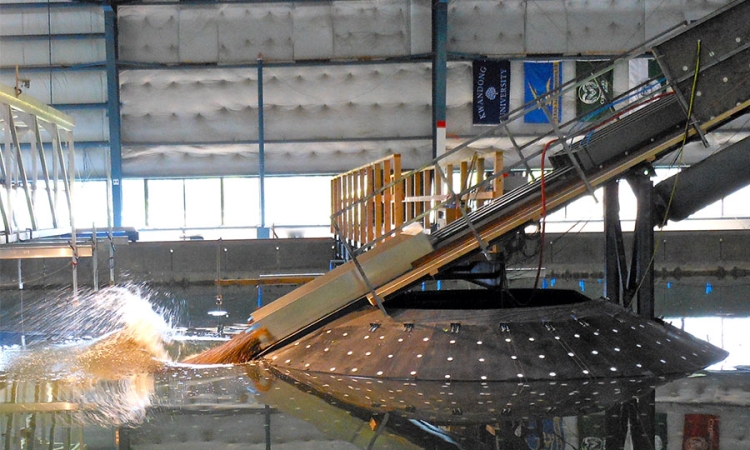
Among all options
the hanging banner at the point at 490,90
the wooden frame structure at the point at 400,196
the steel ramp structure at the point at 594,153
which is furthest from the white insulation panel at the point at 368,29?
the steel ramp structure at the point at 594,153

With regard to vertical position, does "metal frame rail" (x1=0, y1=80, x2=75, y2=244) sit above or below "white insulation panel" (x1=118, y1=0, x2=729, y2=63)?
below

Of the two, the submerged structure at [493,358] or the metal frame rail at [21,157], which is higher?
the metal frame rail at [21,157]

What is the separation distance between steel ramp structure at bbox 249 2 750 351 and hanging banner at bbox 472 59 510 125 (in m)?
19.4

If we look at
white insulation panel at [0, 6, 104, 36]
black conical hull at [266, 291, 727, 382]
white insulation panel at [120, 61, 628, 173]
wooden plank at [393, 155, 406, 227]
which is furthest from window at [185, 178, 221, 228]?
black conical hull at [266, 291, 727, 382]

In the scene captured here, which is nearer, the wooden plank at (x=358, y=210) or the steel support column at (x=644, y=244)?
the steel support column at (x=644, y=244)

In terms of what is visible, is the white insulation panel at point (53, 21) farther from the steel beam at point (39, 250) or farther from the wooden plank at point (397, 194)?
the steel beam at point (39, 250)

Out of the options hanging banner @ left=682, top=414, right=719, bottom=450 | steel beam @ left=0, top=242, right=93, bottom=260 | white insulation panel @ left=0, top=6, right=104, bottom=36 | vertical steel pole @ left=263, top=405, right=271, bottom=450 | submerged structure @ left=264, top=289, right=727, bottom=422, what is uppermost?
white insulation panel @ left=0, top=6, right=104, bottom=36

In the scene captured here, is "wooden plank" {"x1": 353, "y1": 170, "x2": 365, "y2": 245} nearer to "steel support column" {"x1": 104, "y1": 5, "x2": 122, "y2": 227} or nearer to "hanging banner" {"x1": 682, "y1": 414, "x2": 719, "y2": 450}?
"steel support column" {"x1": 104, "y1": 5, "x2": 122, "y2": 227}

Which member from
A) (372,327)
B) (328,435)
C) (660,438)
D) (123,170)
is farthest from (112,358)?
(123,170)

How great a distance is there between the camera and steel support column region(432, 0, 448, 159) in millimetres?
27594

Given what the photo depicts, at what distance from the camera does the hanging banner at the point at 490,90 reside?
1120 inches

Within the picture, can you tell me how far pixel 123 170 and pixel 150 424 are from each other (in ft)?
78.8

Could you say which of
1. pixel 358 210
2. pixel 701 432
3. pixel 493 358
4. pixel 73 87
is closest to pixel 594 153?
pixel 493 358

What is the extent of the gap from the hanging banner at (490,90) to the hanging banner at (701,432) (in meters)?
22.4
